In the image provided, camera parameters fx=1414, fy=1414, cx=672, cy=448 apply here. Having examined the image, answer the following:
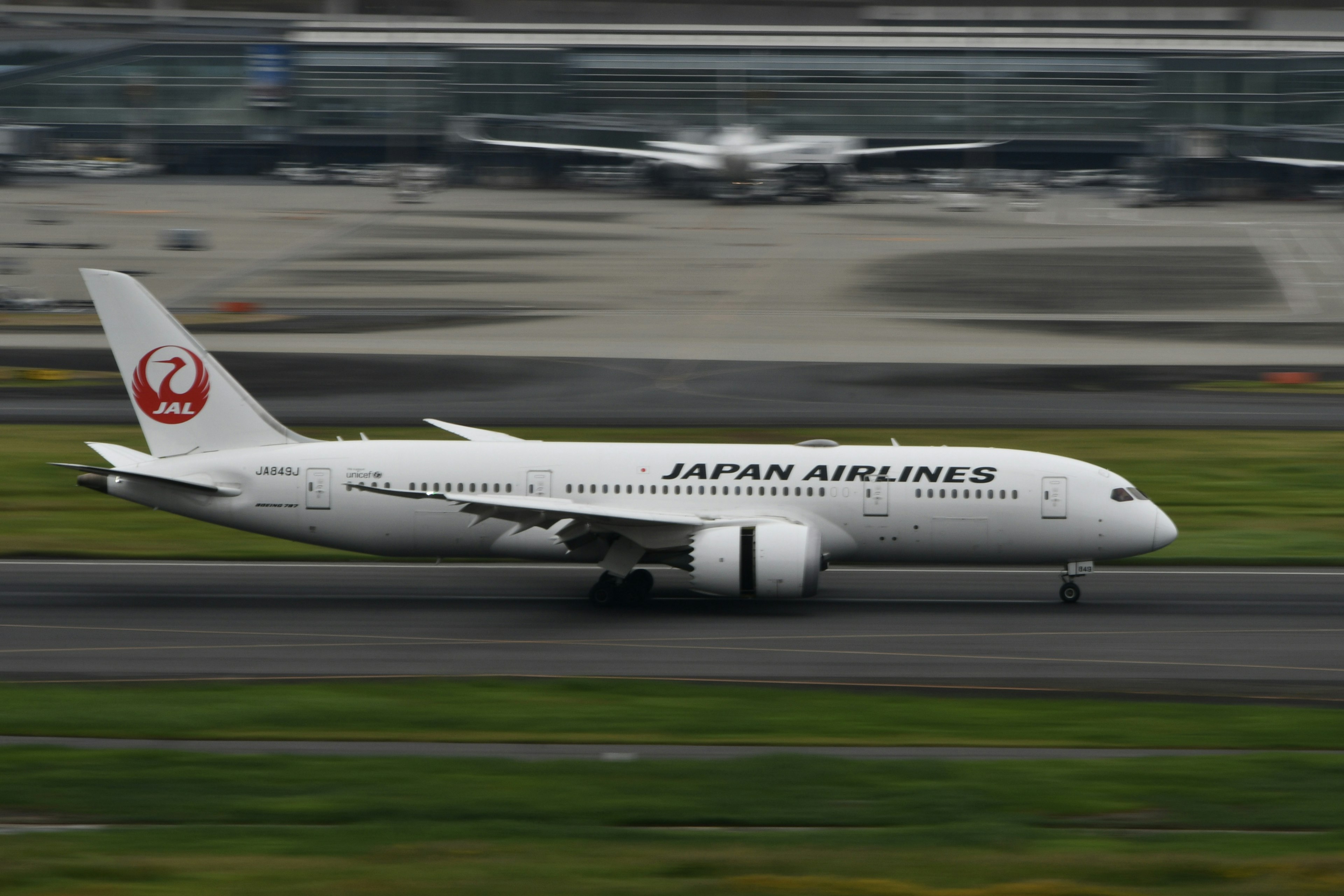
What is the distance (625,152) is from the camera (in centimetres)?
14100

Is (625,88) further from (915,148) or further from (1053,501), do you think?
(1053,501)

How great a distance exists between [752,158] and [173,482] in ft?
347

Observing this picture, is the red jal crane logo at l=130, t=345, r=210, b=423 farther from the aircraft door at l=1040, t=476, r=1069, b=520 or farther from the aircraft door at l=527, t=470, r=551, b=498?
the aircraft door at l=1040, t=476, r=1069, b=520

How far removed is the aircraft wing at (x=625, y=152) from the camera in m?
135

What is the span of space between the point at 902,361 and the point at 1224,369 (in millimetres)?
14402

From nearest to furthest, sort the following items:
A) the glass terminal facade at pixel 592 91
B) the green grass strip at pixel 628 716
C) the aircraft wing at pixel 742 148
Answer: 1. the green grass strip at pixel 628 716
2. the aircraft wing at pixel 742 148
3. the glass terminal facade at pixel 592 91

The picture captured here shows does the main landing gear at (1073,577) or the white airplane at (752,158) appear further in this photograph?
the white airplane at (752,158)

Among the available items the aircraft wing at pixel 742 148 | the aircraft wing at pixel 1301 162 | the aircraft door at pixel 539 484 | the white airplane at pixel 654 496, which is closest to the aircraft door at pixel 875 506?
the white airplane at pixel 654 496

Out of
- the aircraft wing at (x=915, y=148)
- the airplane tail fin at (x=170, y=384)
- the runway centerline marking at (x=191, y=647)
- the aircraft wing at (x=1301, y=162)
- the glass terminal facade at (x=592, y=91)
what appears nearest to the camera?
the runway centerline marking at (x=191, y=647)

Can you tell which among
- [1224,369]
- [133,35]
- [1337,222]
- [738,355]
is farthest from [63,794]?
[133,35]

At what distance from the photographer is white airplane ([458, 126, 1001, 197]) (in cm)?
13375

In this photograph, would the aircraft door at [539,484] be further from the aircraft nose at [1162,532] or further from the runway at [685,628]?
the aircraft nose at [1162,532]

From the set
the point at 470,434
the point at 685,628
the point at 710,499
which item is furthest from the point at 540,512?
the point at 470,434

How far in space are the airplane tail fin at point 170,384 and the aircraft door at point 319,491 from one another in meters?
2.28
